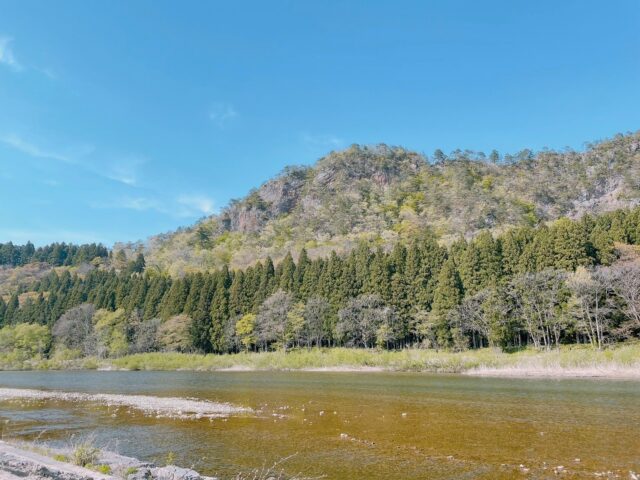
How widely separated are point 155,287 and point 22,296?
55.6m

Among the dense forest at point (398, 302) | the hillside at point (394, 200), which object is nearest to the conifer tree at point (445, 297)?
the dense forest at point (398, 302)

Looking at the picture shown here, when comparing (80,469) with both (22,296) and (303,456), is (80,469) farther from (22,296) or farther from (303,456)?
(22,296)

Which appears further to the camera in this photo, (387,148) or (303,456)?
(387,148)

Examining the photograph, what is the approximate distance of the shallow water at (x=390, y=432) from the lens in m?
12.6

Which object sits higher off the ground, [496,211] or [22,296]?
[496,211]

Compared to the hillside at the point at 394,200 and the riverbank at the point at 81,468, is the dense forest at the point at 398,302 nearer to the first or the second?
the hillside at the point at 394,200

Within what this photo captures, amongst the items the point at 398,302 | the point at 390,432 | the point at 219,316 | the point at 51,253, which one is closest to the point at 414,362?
the point at 398,302

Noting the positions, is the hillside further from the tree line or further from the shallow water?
the shallow water

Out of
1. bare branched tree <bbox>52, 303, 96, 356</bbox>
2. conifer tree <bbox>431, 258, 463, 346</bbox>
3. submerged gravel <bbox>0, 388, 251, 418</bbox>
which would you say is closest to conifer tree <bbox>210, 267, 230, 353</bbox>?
bare branched tree <bbox>52, 303, 96, 356</bbox>

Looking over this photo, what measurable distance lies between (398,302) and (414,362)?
17356 millimetres

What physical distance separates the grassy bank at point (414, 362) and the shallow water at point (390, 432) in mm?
10203

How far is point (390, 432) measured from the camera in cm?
1733

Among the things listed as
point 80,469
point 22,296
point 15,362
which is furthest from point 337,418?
point 22,296

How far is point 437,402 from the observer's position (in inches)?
972
